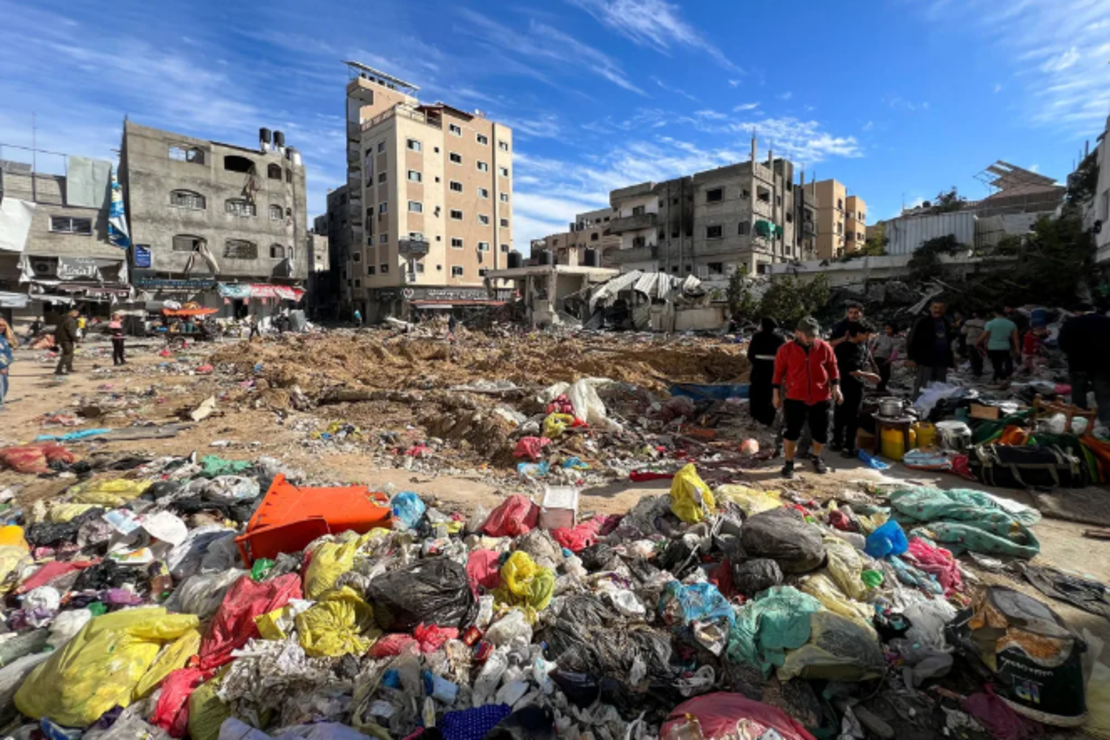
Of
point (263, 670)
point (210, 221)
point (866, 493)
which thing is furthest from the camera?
point (210, 221)

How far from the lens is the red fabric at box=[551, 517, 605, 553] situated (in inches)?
146

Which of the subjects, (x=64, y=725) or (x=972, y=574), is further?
(x=972, y=574)

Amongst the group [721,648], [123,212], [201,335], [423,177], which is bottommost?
[721,648]

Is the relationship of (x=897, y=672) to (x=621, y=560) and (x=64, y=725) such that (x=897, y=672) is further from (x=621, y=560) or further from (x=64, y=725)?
(x=64, y=725)

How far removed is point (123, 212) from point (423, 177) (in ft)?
61.9

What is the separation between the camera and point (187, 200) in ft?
105

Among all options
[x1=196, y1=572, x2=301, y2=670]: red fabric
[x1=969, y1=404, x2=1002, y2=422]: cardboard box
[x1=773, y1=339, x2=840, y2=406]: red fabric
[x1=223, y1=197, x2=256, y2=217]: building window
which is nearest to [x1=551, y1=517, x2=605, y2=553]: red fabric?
[x1=196, y1=572, x2=301, y2=670]: red fabric

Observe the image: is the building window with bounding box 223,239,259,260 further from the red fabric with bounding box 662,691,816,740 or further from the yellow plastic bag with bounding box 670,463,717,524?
the red fabric with bounding box 662,691,816,740

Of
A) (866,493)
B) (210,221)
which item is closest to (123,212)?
(210,221)

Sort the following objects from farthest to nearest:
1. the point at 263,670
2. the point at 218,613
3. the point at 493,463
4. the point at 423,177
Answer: the point at 423,177 < the point at 493,463 < the point at 218,613 < the point at 263,670

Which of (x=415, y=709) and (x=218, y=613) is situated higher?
(x=218, y=613)

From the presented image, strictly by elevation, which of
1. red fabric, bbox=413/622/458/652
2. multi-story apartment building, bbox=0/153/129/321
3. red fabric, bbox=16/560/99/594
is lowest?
red fabric, bbox=16/560/99/594

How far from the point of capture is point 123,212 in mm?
29266

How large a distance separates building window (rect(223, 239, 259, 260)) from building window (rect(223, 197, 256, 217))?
184cm
